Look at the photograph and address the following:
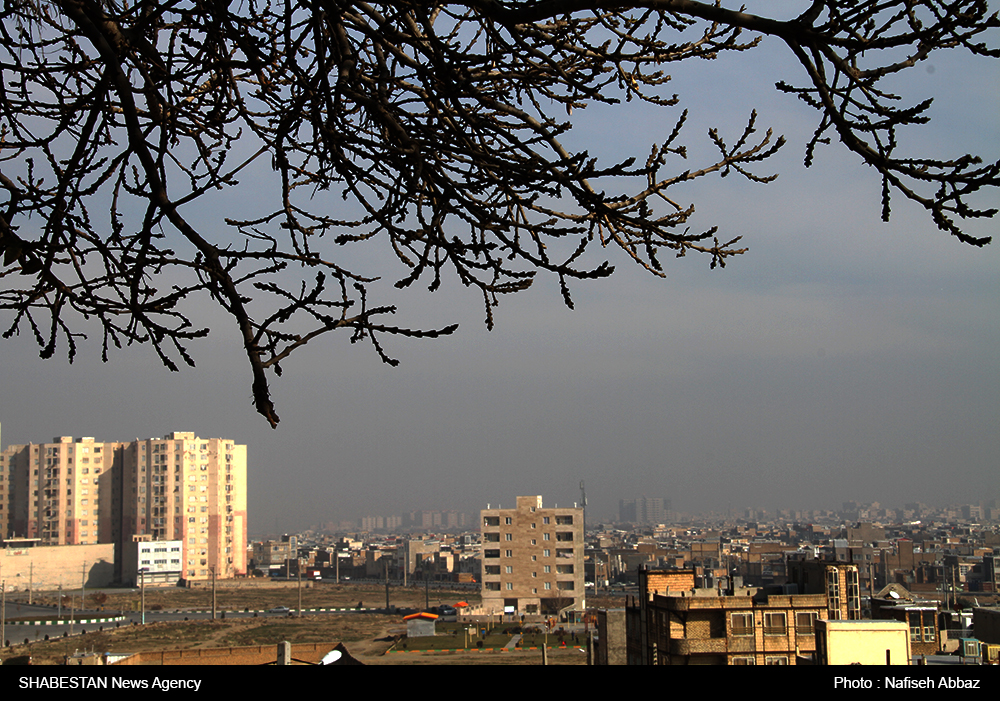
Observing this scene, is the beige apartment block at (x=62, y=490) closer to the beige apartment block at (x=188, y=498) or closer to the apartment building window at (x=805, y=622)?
the beige apartment block at (x=188, y=498)

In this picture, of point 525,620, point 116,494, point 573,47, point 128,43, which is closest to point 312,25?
point 128,43

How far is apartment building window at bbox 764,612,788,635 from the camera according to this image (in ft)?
61.2

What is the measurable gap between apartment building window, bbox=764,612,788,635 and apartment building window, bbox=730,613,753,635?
420mm

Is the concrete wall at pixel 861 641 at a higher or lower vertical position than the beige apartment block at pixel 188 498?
higher

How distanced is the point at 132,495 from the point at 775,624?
3579 inches

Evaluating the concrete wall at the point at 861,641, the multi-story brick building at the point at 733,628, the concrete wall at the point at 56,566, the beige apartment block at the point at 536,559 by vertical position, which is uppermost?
the concrete wall at the point at 861,641

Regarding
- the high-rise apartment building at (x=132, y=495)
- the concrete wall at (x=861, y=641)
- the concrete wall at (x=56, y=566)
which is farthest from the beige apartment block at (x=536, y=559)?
the high-rise apartment building at (x=132, y=495)

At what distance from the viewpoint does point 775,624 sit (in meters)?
18.9

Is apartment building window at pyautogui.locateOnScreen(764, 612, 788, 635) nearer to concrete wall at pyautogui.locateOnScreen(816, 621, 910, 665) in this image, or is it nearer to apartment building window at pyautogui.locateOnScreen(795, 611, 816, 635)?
apartment building window at pyautogui.locateOnScreen(795, 611, 816, 635)

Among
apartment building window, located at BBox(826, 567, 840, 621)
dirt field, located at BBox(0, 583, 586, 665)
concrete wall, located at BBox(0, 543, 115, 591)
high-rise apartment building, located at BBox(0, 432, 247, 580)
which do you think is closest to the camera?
apartment building window, located at BBox(826, 567, 840, 621)

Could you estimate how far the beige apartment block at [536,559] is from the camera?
5759cm

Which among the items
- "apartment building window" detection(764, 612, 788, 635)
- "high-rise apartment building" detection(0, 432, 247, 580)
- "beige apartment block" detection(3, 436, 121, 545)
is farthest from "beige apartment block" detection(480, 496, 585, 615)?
"beige apartment block" detection(3, 436, 121, 545)

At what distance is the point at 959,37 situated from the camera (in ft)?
8.64

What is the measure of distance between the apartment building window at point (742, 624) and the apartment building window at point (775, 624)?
0.42 m
